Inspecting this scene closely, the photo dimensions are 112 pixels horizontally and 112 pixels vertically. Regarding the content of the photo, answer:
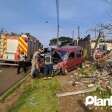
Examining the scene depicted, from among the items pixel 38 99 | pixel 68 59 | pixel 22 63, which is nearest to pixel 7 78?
pixel 22 63

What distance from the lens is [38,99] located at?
57.2ft

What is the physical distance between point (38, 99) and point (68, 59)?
13.1 metres

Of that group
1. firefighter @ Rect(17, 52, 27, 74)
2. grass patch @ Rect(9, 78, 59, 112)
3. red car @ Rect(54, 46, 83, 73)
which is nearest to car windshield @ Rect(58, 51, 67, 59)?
red car @ Rect(54, 46, 83, 73)

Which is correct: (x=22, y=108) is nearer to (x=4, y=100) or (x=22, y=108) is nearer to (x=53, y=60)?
(x=4, y=100)

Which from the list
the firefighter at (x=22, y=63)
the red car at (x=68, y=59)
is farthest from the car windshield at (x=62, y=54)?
the firefighter at (x=22, y=63)

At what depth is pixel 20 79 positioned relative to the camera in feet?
85.1

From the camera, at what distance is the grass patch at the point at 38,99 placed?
1559cm

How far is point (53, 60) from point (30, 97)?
11.7 metres

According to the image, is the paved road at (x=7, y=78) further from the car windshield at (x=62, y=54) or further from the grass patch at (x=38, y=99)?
the car windshield at (x=62, y=54)

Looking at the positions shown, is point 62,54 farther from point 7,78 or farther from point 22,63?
point 7,78

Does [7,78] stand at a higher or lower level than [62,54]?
lower

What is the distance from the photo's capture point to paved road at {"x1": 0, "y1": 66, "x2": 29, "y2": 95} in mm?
22547

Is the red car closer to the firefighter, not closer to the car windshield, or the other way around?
the car windshield

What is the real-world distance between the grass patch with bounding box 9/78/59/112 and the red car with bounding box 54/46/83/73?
7.50 meters
